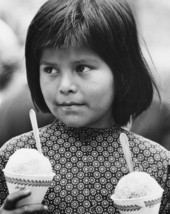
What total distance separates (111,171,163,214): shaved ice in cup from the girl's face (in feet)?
0.67

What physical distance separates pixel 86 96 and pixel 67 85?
0.06 m

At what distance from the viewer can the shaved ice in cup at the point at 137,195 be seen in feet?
3.04

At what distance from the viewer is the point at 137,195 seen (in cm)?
94

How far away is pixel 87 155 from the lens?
1150 mm

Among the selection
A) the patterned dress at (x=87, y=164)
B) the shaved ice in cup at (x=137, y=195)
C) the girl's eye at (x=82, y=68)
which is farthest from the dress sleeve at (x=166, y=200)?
the girl's eye at (x=82, y=68)

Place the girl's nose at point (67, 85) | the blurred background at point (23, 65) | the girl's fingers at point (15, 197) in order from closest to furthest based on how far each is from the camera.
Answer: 1. the girl's fingers at point (15, 197)
2. the girl's nose at point (67, 85)
3. the blurred background at point (23, 65)

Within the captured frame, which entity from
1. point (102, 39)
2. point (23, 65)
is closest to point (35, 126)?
point (102, 39)

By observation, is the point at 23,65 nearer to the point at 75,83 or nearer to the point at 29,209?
the point at 75,83

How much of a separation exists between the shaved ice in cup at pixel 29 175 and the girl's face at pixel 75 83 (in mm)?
160

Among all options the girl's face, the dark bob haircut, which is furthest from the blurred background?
the girl's face

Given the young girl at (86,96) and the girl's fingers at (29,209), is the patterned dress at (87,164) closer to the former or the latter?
the young girl at (86,96)

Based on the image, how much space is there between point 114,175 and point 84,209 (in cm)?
11

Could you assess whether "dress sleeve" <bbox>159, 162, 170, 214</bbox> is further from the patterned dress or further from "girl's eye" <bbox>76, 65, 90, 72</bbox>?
"girl's eye" <bbox>76, 65, 90, 72</bbox>

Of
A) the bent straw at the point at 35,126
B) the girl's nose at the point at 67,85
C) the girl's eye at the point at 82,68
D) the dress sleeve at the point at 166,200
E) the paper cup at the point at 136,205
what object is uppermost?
the girl's eye at the point at 82,68
